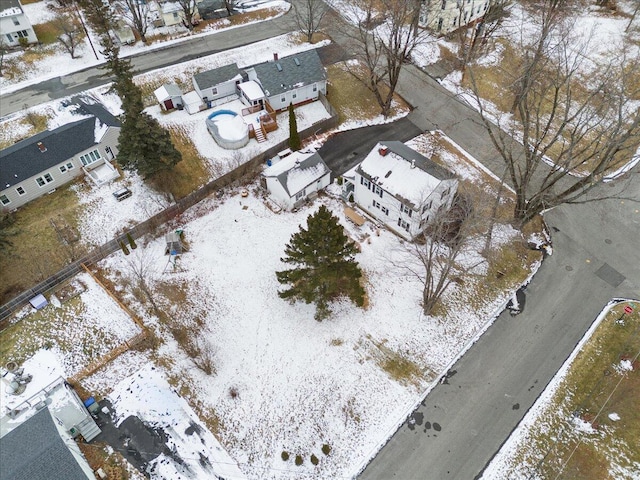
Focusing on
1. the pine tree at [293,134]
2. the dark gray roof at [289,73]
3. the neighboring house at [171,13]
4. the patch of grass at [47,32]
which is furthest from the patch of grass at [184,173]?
the patch of grass at [47,32]

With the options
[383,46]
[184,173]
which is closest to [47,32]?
[184,173]

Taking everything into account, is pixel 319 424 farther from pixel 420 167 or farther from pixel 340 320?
pixel 420 167

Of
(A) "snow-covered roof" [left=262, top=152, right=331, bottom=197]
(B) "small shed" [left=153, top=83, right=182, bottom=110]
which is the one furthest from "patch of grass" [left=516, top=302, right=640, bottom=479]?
(B) "small shed" [left=153, top=83, right=182, bottom=110]

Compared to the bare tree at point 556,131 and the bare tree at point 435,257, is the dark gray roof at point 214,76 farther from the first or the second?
the bare tree at point 435,257

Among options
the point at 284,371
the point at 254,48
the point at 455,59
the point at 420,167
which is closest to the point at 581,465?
the point at 284,371

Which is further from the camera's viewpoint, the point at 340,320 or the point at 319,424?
the point at 340,320

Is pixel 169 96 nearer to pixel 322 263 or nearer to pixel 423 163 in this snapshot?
pixel 423 163
